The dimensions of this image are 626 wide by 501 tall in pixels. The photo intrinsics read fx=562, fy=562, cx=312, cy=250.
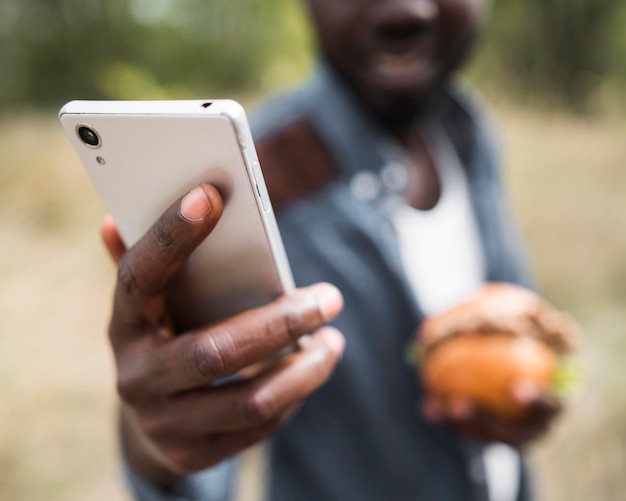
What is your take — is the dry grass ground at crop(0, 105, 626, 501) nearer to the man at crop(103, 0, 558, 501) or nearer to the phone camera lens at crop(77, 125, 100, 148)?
the man at crop(103, 0, 558, 501)

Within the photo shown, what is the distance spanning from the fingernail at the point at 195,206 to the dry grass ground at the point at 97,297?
1.90 meters

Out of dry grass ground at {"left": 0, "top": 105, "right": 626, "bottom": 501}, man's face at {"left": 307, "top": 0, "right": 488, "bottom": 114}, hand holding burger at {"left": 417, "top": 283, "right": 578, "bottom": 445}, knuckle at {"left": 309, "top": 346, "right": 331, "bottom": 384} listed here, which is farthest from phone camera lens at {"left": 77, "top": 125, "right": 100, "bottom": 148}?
dry grass ground at {"left": 0, "top": 105, "right": 626, "bottom": 501}

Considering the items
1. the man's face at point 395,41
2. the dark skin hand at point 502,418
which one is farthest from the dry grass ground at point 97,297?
the man's face at point 395,41

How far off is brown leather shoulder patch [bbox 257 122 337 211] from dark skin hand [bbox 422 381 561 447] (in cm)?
50

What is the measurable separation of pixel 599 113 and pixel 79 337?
3.90 meters

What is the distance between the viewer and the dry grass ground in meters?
2.06

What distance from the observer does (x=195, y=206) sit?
482 millimetres

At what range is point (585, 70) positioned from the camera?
5223mm

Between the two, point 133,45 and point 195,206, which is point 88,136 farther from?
point 133,45

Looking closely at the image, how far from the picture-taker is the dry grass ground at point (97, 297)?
206cm

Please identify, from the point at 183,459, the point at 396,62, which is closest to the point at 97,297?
the point at 396,62

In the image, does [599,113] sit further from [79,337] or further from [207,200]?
[207,200]

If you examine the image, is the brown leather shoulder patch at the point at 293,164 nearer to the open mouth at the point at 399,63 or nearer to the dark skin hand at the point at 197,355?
the open mouth at the point at 399,63

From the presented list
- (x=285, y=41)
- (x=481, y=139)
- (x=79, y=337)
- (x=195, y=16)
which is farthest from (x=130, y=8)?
(x=481, y=139)
